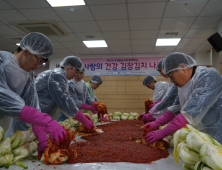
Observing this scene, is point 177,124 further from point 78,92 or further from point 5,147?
point 78,92

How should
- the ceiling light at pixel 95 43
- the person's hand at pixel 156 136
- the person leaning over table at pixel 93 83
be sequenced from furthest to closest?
1. the ceiling light at pixel 95 43
2. the person leaning over table at pixel 93 83
3. the person's hand at pixel 156 136

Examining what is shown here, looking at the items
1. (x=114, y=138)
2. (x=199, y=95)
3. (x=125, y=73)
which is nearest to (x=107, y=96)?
(x=125, y=73)

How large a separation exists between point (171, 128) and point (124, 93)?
212 inches

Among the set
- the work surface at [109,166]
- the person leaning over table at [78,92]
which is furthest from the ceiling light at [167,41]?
the work surface at [109,166]

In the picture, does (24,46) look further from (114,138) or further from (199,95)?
(199,95)

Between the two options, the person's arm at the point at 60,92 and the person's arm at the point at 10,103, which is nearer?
the person's arm at the point at 10,103

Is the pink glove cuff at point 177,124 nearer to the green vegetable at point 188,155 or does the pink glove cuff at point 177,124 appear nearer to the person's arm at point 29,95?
the green vegetable at point 188,155

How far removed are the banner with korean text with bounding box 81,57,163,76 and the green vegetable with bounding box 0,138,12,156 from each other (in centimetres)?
589

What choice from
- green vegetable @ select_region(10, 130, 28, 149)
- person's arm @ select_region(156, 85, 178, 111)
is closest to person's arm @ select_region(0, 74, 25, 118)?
green vegetable @ select_region(10, 130, 28, 149)

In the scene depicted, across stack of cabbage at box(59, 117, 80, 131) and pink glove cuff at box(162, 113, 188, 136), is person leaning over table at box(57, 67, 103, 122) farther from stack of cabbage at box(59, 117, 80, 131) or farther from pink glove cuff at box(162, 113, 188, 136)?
pink glove cuff at box(162, 113, 188, 136)

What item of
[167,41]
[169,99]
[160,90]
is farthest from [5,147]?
[167,41]

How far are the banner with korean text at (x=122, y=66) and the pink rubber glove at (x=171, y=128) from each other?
534 cm

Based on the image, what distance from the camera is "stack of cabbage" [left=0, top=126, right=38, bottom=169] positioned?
979 millimetres

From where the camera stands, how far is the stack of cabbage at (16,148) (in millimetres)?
979
